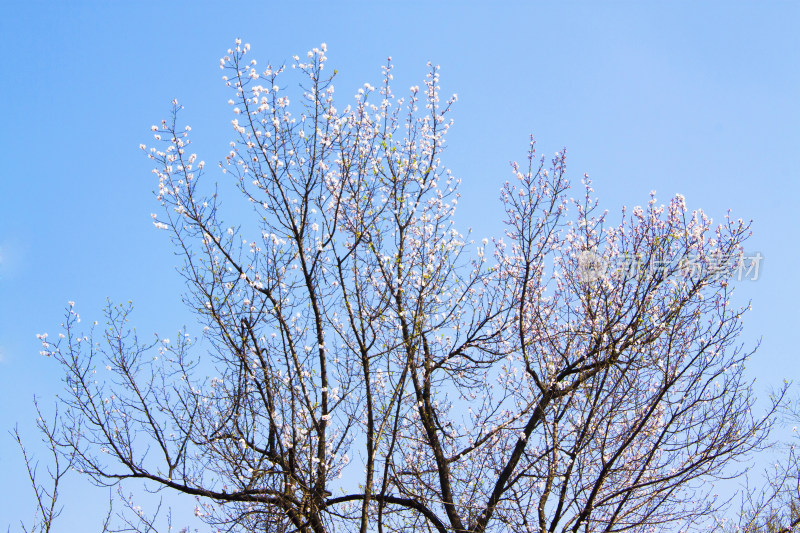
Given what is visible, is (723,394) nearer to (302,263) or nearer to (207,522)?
(302,263)

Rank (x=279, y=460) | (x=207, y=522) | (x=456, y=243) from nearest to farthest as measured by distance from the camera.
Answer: (x=279, y=460) → (x=207, y=522) → (x=456, y=243)

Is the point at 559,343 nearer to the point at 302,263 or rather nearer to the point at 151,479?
the point at 302,263

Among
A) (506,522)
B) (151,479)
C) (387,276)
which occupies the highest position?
(387,276)

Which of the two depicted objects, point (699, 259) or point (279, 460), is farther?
point (699, 259)

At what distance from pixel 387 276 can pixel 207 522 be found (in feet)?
13.4

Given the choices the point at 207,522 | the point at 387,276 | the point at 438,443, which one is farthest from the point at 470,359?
the point at 207,522

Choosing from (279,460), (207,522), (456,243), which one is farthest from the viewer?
(456,243)

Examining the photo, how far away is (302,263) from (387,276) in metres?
1.13

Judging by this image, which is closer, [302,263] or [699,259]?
[302,263]

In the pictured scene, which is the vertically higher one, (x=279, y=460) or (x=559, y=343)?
(x=559, y=343)

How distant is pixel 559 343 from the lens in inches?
370

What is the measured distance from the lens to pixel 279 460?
755 centimetres

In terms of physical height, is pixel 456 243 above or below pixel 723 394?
above

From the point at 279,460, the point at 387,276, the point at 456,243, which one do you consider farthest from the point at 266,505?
the point at 456,243
